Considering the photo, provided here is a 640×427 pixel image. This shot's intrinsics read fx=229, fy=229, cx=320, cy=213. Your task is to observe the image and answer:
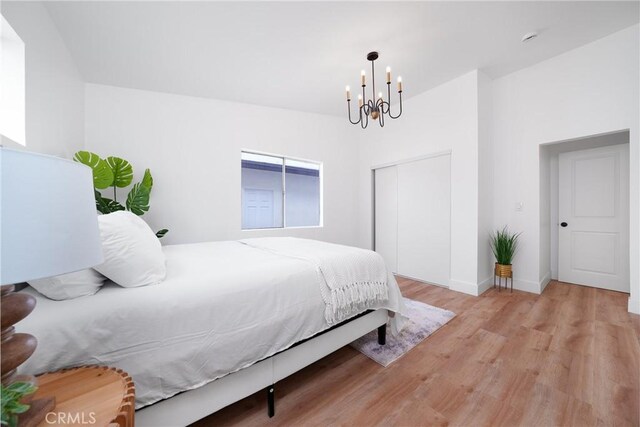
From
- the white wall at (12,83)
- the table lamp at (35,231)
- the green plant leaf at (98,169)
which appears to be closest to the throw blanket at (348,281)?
the table lamp at (35,231)

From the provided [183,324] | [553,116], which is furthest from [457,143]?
[183,324]

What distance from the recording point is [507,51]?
2.58m

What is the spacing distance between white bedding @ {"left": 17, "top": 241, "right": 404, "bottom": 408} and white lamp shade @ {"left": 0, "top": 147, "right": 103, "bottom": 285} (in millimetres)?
465

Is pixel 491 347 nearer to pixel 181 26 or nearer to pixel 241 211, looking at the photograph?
pixel 241 211

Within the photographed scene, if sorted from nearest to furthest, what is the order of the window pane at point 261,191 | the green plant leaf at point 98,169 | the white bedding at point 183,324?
the white bedding at point 183,324 < the green plant leaf at point 98,169 < the window pane at point 261,191

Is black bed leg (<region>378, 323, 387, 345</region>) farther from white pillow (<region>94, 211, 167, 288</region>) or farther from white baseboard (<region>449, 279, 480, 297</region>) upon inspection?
A: white baseboard (<region>449, 279, 480, 297</region>)

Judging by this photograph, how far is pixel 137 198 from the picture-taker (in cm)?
259

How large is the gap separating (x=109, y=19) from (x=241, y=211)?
2289 mm

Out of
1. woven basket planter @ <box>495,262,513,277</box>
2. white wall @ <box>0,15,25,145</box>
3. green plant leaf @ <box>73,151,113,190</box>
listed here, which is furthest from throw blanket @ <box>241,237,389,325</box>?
woven basket planter @ <box>495,262,513,277</box>

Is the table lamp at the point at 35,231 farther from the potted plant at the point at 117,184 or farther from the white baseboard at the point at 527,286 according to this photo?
the white baseboard at the point at 527,286

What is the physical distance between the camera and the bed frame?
97 cm

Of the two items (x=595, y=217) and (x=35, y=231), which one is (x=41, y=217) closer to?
(x=35, y=231)

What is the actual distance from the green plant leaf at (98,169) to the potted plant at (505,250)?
463 cm

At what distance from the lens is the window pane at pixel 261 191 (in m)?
3.80
